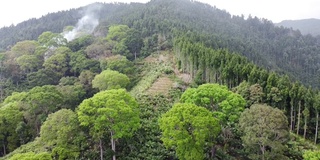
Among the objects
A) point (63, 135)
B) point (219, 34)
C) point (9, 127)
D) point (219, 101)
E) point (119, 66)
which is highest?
point (219, 34)

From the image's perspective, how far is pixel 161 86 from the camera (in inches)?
1987

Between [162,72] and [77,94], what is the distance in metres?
18.2

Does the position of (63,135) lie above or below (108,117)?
below

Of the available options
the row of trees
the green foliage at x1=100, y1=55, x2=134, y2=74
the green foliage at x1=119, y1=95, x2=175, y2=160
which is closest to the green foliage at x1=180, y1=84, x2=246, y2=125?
the green foliage at x1=119, y1=95, x2=175, y2=160

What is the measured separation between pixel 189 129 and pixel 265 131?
703 cm

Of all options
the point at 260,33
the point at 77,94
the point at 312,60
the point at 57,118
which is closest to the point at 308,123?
the point at 57,118

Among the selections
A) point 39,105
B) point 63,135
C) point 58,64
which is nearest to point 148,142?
point 63,135

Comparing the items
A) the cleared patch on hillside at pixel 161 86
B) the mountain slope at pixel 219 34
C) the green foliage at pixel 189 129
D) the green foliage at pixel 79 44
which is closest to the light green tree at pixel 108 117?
the green foliage at pixel 189 129

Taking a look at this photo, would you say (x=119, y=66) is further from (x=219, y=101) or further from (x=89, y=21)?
(x=89, y=21)

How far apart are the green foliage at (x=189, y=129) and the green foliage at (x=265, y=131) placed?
10.1 feet

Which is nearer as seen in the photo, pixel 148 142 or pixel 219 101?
pixel 219 101

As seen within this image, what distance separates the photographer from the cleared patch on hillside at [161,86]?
47.3 m

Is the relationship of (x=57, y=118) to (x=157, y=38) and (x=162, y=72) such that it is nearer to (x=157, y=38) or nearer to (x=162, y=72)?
(x=162, y=72)

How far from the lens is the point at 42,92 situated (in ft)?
132
